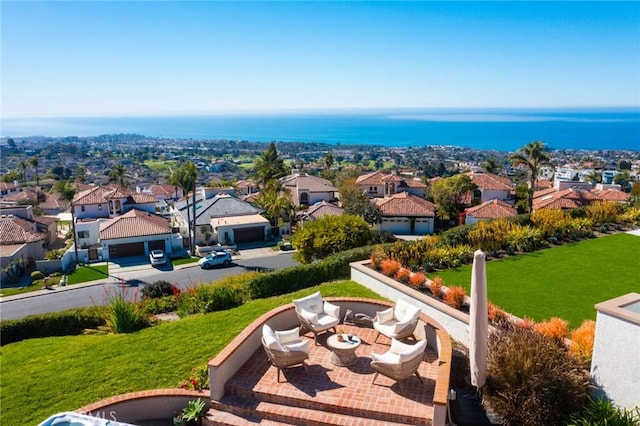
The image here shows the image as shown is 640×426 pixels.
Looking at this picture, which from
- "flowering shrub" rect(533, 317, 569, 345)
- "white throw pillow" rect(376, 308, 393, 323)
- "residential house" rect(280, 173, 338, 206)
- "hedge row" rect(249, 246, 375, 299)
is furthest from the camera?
"residential house" rect(280, 173, 338, 206)

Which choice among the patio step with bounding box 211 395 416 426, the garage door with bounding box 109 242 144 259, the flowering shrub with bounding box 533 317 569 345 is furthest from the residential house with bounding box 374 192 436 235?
the patio step with bounding box 211 395 416 426

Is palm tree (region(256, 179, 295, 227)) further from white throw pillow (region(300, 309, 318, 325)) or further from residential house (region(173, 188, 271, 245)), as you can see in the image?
white throw pillow (region(300, 309, 318, 325))

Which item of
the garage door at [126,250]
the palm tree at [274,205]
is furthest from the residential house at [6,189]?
the palm tree at [274,205]

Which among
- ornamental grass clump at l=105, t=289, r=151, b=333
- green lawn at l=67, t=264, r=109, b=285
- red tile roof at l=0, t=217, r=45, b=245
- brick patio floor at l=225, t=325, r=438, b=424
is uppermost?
brick patio floor at l=225, t=325, r=438, b=424

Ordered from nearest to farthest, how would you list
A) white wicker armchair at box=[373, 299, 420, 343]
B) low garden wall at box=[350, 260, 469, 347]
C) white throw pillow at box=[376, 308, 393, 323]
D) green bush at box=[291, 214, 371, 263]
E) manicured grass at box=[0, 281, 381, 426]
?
manicured grass at box=[0, 281, 381, 426] < white wicker armchair at box=[373, 299, 420, 343] < white throw pillow at box=[376, 308, 393, 323] < low garden wall at box=[350, 260, 469, 347] < green bush at box=[291, 214, 371, 263]

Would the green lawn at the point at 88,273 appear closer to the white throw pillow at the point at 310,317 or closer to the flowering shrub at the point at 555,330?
the white throw pillow at the point at 310,317

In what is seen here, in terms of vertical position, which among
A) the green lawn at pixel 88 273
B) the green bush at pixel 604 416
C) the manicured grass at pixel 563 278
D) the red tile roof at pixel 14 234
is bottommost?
the green lawn at pixel 88 273

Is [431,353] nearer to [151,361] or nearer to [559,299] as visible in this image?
[559,299]
